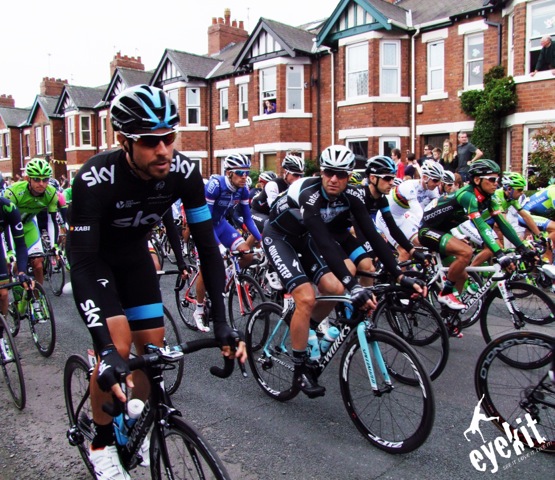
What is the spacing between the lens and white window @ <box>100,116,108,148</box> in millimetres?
36844

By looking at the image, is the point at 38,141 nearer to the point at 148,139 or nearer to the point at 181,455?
the point at 148,139

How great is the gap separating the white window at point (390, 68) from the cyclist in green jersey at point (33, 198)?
51.2 ft

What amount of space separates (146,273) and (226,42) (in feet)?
107

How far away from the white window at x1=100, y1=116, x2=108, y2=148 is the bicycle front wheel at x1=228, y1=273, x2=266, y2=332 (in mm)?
33018

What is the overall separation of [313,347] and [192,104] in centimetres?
2596

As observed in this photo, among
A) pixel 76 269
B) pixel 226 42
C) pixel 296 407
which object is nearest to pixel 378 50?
pixel 226 42

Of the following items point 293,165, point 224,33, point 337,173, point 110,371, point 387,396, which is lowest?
point 387,396

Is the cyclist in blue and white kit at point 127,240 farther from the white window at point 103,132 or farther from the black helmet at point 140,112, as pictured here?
the white window at point 103,132

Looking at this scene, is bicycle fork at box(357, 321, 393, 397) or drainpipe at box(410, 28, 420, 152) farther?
drainpipe at box(410, 28, 420, 152)

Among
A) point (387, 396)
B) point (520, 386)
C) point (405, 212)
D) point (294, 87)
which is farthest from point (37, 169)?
point (294, 87)

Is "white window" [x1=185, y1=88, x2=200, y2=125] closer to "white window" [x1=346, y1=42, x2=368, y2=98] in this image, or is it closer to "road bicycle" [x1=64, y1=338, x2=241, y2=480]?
"white window" [x1=346, y1=42, x2=368, y2=98]

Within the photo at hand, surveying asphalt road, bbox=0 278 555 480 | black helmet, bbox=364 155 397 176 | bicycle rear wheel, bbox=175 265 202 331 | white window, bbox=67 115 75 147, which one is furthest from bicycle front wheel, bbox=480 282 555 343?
white window, bbox=67 115 75 147

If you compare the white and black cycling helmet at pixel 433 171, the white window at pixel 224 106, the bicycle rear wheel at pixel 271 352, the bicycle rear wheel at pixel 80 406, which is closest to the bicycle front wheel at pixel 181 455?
the bicycle rear wheel at pixel 80 406

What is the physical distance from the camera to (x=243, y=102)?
26.5 metres
